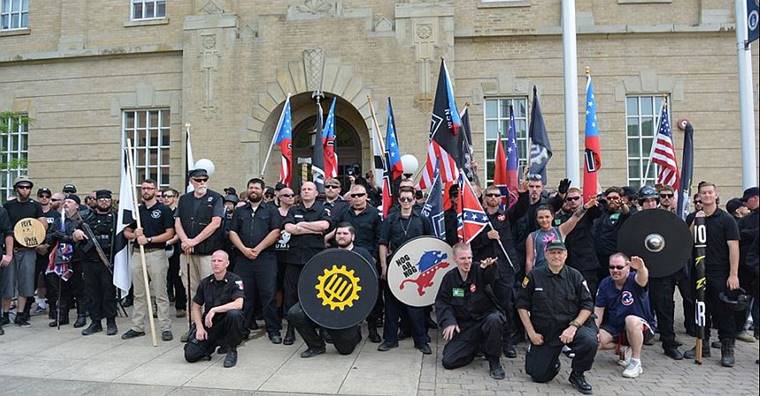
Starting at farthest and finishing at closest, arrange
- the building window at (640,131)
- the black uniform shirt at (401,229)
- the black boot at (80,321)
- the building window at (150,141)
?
the building window at (150,141) → the building window at (640,131) → the black boot at (80,321) → the black uniform shirt at (401,229)

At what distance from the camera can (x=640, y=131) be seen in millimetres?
14062

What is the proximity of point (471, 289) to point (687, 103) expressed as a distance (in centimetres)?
1080

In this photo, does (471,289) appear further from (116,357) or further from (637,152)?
(637,152)

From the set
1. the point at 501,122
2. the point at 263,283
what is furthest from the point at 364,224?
the point at 501,122

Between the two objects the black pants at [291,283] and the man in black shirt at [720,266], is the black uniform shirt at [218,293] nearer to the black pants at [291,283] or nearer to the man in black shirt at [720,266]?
the black pants at [291,283]

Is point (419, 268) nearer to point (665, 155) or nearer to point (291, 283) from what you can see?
point (291, 283)

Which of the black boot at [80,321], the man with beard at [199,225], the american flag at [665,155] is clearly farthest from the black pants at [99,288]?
the american flag at [665,155]

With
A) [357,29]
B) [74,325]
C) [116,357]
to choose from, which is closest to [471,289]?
[116,357]

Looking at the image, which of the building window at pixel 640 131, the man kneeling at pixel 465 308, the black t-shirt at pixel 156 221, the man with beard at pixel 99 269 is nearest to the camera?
the man kneeling at pixel 465 308

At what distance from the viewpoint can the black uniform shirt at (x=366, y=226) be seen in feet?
23.8

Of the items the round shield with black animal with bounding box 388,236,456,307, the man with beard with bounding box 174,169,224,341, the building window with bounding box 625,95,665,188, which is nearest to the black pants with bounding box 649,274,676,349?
the round shield with black animal with bounding box 388,236,456,307

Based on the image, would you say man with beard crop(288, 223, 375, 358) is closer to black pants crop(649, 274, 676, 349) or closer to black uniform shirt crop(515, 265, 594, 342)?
black uniform shirt crop(515, 265, 594, 342)

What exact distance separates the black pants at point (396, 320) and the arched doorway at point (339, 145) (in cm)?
826

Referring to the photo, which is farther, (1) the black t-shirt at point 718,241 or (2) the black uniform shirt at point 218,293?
(1) the black t-shirt at point 718,241
